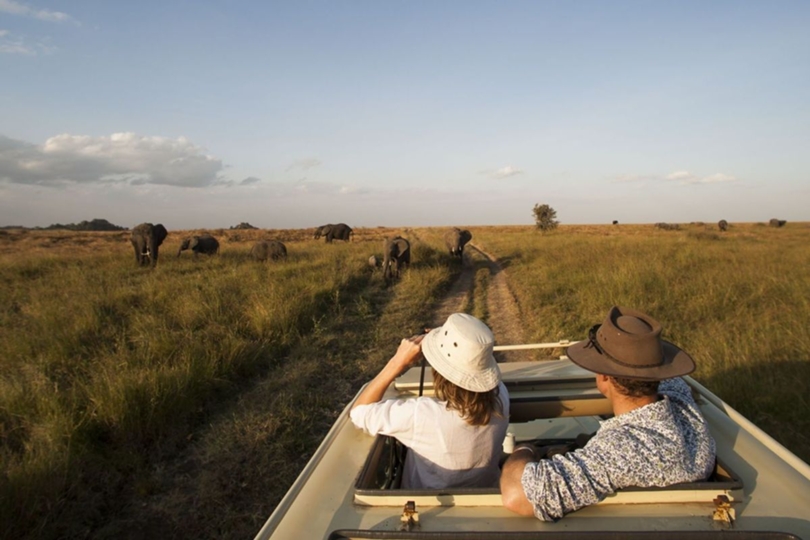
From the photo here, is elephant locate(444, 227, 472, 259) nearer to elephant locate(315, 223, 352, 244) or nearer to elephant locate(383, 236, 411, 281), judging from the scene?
elephant locate(383, 236, 411, 281)

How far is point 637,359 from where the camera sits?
187 cm

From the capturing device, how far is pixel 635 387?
6.23ft

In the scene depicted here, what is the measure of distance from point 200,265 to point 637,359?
15.5 meters

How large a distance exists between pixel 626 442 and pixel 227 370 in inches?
180

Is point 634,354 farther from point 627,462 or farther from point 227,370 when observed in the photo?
point 227,370

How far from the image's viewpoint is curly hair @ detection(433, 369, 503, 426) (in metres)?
2.01

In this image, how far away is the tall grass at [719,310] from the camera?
419cm

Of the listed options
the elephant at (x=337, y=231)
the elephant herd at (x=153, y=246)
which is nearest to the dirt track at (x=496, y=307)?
the elephant herd at (x=153, y=246)

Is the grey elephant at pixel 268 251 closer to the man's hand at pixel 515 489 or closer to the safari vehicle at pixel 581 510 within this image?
the safari vehicle at pixel 581 510

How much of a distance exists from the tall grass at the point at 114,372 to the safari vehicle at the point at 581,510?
2.34 m

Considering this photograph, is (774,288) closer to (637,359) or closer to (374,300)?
(374,300)

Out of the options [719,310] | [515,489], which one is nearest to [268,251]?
[719,310]

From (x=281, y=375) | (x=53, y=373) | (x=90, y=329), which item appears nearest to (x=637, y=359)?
(x=281, y=375)

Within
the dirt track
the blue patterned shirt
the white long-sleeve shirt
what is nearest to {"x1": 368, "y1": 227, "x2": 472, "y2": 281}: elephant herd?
the dirt track
